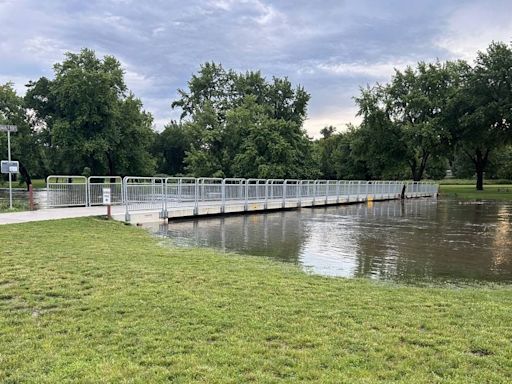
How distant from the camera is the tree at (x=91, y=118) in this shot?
38688 millimetres

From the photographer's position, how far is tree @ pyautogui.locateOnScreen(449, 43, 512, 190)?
39781 millimetres

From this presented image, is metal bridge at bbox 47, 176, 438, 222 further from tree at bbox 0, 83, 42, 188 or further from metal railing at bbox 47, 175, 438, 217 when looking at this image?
tree at bbox 0, 83, 42, 188

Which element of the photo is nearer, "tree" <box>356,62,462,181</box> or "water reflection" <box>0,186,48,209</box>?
"water reflection" <box>0,186,48,209</box>

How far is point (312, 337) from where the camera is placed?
420cm

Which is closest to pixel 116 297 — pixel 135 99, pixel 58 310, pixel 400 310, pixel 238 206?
pixel 58 310

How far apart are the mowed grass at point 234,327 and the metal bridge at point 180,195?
903 centimetres

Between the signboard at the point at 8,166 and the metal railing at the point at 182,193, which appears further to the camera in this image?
the metal railing at the point at 182,193

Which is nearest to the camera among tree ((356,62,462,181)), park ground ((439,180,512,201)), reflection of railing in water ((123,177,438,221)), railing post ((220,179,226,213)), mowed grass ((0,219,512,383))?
mowed grass ((0,219,512,383))

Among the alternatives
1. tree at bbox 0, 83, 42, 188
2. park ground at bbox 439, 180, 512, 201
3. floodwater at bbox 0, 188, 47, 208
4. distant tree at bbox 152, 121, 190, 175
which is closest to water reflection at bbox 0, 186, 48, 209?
floodwater at bbox 0, 188, 47, 208

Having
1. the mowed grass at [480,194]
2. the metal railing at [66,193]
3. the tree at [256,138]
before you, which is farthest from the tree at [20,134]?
the mowed grass at [480,194]

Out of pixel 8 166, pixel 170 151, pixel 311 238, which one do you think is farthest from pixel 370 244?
pixel 170 151

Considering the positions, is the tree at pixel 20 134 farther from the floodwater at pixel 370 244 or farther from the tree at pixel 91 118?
the floodwater at pixel 370 244

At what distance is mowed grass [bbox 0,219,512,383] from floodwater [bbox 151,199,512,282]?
1.63 metres

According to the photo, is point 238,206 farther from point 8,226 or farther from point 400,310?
point 400,310
